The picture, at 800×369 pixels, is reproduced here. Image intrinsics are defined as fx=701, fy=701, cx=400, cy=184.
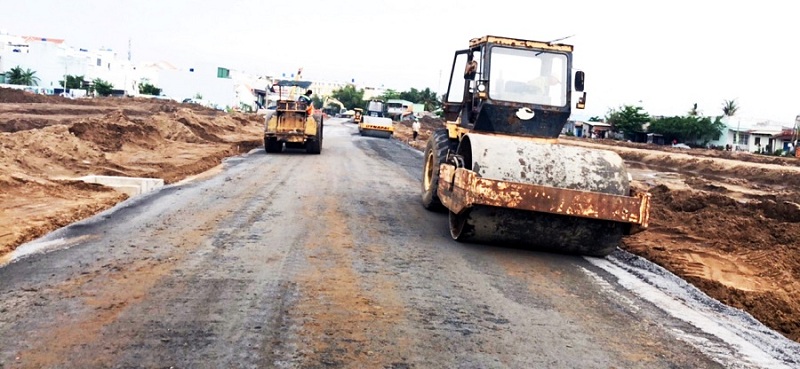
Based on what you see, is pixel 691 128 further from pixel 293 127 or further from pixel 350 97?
pixel 350 97

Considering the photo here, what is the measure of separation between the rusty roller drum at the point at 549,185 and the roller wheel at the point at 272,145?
14290mm

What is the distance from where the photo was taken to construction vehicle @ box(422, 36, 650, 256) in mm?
7195

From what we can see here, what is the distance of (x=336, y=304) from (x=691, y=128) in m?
71.4

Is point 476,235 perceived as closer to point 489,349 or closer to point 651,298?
point 651,298

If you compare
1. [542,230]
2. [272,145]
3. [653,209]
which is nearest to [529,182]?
[542,230]

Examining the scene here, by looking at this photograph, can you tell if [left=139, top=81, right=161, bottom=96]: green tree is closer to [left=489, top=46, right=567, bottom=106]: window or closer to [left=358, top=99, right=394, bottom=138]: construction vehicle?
[left=358, top=99, right=394, bottom=138]: construction vehicle

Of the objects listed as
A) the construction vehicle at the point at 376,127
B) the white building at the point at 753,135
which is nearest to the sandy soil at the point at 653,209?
the construction vehicle at the point at 376,127

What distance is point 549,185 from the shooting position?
7.46 metres

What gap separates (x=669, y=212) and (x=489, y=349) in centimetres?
818

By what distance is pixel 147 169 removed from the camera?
14.9 meters

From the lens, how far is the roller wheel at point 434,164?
1024cm

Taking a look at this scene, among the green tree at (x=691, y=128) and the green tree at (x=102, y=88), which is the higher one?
the green tree at (x=102, y=88)

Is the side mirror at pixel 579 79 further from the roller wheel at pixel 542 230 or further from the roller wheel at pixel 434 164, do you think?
A: the roller wheel at pixel 542 230

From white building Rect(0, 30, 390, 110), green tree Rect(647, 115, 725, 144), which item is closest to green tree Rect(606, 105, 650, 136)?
green tree Rect(647, 115, 725, 144)
